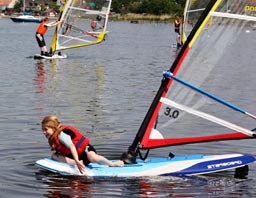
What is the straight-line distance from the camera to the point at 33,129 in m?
12.2

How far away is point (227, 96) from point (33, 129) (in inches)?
175

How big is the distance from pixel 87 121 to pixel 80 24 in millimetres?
14992

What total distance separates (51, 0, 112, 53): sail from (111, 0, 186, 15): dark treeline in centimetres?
6177

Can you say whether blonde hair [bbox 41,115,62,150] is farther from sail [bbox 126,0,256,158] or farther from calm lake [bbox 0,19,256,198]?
sail [bbox 126,0,256,158]

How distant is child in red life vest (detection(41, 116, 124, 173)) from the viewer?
8.54m

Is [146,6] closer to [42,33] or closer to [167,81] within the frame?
[42,33]

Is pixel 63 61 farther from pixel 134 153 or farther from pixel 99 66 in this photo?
pixel 134 153

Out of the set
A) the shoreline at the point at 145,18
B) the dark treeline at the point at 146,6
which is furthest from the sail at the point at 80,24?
the shoreline at the point at 145,18

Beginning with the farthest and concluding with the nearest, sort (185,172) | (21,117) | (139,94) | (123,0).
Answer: (123,0)
(139,94)
(21,117)
(185,172)

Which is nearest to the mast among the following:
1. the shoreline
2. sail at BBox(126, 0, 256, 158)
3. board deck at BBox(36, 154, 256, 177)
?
sail at BBox(126, 0, 256, 158)

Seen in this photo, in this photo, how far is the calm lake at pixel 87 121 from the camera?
852 cm

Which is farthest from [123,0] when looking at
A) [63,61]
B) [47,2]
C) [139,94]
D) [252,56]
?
[252,56]

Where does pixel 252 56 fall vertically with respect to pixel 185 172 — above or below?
above

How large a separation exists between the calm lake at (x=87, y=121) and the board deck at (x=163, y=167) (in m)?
0.08
